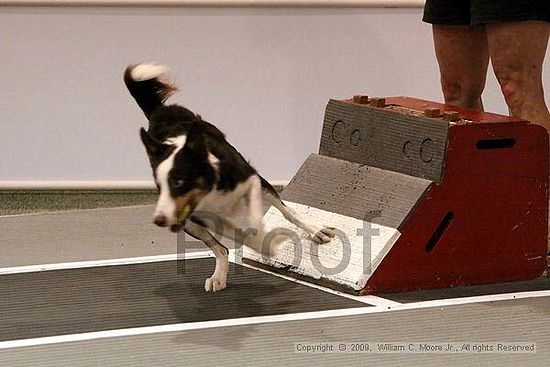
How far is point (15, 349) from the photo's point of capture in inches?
98.7

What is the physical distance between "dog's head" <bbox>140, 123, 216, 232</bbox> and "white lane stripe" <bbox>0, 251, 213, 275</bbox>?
25.1 inches

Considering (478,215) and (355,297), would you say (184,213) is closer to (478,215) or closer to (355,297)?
(355,297)

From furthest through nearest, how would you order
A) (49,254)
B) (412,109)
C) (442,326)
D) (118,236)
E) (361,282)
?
(118,236) → (49,254) → (412,109) → (361,282) → (442,326)

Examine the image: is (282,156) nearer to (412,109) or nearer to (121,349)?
(412,109)

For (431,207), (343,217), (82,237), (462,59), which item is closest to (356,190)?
(343,217)

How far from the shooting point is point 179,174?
268 cm

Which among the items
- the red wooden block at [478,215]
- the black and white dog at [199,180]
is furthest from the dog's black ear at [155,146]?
the red wooden block at [478,215]

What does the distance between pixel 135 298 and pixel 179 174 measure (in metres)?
0.43

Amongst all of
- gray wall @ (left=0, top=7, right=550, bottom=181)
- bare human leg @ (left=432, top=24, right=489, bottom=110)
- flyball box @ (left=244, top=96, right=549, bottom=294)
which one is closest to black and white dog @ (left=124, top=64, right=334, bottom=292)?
flyball box @ (left=244, top=96, right=549, bottom=294)

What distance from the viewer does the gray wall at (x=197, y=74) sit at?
410 centimetres

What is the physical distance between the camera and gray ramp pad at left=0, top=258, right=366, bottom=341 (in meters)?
2.71

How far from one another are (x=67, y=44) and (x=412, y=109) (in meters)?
1.56

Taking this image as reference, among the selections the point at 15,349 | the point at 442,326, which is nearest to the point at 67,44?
the point at 15,349

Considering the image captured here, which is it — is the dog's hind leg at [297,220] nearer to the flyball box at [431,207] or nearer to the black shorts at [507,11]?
the flyball box at [431,207]
